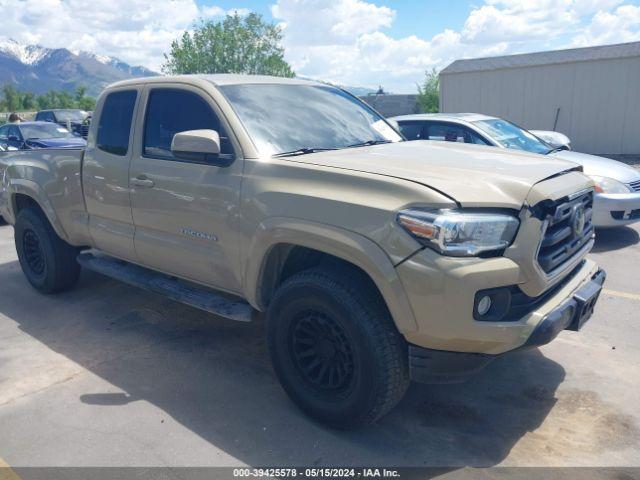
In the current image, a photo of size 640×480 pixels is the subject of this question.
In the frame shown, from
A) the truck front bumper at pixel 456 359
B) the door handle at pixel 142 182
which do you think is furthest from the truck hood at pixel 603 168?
the door handle at pixel 142 182

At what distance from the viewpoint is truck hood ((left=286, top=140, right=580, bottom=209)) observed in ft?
9.71

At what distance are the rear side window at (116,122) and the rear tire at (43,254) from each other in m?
1.31

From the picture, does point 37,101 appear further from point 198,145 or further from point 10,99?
point 198,145

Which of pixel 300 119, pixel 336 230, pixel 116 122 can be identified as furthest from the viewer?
pixel 116 122

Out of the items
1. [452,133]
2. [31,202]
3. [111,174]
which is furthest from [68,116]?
[111,174]

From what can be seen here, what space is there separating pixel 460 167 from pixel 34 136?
11124 mm

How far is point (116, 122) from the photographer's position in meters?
4.81

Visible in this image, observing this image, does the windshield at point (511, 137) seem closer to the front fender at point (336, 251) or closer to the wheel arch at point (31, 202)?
the front fender at point (336, 251)

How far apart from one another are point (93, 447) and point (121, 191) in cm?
198

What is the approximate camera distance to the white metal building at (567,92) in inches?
646

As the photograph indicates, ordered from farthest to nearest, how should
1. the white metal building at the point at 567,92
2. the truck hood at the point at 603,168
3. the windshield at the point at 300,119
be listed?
the white metal building at the point at 567,92 < the truck hood at the point at 603,168 < the windshield at the point at 300,119

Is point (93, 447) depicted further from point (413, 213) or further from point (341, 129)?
point (341, 129)

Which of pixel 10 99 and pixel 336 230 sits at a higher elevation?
pixel 10 99

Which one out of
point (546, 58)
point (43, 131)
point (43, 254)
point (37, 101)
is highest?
point (546, 58)
